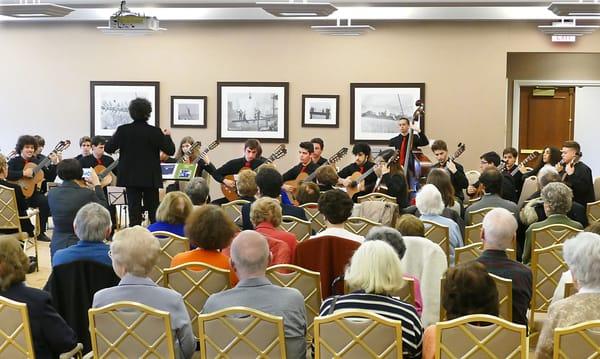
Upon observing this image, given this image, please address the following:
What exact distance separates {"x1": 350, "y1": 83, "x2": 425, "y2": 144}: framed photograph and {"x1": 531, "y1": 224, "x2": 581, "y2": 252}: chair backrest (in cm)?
736

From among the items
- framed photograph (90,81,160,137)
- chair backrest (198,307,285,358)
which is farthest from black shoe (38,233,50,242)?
chair backrest (198,307,285,358)

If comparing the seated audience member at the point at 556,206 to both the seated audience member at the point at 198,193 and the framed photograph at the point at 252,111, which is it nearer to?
the seated audience member at the point at 198,193

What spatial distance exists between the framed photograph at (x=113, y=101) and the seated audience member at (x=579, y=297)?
1095 centimetres

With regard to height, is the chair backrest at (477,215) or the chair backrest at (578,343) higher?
the chair backrest at (477,215)

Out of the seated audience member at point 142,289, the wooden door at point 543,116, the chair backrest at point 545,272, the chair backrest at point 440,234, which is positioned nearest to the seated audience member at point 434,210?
the chair backrest at point 440,234

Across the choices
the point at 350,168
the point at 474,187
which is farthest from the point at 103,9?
the point at 474,187

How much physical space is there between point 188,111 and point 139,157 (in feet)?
17.5

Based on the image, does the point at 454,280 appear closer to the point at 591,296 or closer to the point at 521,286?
the point at 591,296

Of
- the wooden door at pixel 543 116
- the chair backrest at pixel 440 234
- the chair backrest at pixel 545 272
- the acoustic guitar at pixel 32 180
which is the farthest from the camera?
the wooden door at pixel 543 116

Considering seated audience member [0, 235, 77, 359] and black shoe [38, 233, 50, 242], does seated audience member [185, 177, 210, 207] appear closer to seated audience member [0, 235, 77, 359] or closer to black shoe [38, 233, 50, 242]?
seated audience member [0, 235, 77, 359]

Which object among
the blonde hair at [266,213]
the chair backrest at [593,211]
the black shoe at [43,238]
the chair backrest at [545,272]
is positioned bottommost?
the black shoe at [43,238]

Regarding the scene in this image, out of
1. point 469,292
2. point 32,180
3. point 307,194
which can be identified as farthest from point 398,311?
point 32,180

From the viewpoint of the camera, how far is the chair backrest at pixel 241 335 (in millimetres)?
3754

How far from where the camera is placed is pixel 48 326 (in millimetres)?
4031
